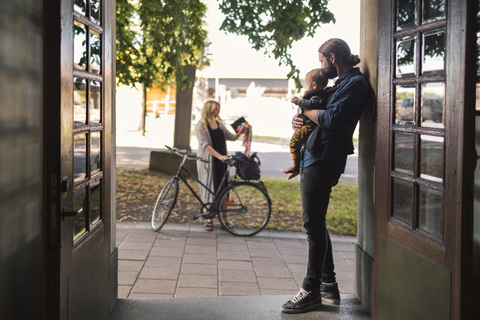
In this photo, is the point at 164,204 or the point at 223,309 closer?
the point at 223,309

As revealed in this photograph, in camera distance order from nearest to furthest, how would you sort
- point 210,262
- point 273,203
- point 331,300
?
point 331,300, point 210,262, point 273,203

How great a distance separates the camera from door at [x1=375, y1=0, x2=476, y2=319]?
2637 mm

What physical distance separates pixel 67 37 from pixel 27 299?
1230 millimetres

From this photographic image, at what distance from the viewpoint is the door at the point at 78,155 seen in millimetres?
2566

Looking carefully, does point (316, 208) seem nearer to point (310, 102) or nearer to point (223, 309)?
point (310, 102)

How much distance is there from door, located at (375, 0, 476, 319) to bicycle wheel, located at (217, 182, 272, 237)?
3.55 meters

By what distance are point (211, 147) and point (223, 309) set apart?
3241mm

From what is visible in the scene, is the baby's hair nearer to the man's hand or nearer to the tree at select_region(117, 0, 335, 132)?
the man's hand

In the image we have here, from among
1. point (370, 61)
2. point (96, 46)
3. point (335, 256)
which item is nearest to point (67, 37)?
point (96, 46)

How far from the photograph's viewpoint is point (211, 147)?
737 centimetres

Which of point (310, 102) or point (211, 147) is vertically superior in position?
point (310, 102)

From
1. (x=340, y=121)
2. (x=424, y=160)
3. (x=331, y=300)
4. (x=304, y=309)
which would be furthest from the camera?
(x=331, y=300)

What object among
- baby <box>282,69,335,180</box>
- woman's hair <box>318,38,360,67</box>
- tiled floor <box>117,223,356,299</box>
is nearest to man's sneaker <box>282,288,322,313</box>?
tiled floor <box>117,223,356,299</box>

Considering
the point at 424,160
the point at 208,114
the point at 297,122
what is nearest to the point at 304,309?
the point at 297,122
